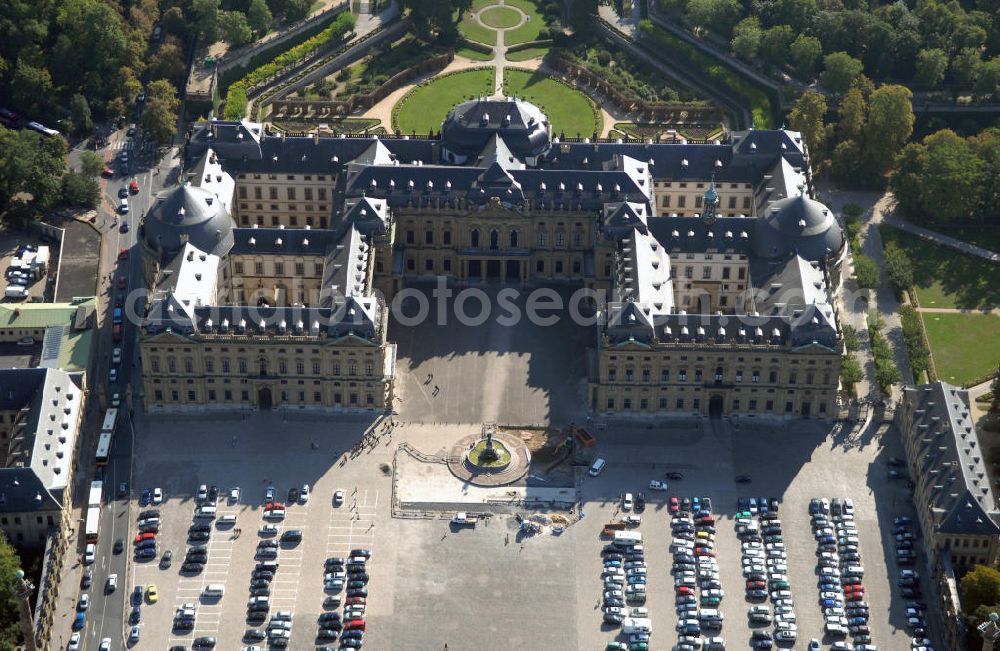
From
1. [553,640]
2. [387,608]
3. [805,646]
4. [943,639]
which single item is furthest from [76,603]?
[943,639]

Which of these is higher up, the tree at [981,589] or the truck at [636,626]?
the tree at [981,589]

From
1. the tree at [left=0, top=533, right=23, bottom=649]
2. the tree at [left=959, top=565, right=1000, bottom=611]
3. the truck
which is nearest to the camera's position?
the tree at [left=0, top=533, right=23, bottom=649]

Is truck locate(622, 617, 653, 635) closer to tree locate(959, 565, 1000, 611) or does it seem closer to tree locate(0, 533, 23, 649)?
tree locate(959, 565, 1000, 611)

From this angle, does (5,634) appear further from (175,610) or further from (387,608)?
(387,608)

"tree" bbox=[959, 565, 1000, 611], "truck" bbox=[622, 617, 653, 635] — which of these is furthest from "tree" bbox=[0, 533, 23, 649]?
"tree" bbox=[959, 565, 1000, 611]

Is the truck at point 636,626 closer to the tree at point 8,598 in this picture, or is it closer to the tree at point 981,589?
the tree at point 981,589

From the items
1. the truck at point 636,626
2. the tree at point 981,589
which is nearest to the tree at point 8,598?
the truck at point 636,626

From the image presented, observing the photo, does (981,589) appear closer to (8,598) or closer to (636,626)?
(636,626)
